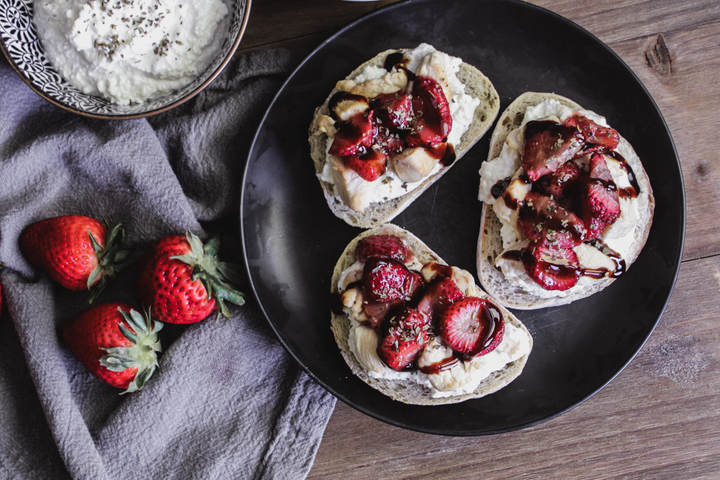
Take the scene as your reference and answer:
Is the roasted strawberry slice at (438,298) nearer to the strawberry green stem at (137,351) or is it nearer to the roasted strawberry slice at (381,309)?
the roasted strawberry slice at (381,309)

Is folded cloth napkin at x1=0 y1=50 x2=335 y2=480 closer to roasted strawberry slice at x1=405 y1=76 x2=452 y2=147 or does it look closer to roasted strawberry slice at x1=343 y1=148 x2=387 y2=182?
roasted strawberry slice at x1=343 y1=148 x2=387 y2=182

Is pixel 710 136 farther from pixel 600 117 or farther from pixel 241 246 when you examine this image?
pixel 241 246

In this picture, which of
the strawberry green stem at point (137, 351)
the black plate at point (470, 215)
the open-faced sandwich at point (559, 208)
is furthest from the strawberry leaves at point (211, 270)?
the open-faced sandwich at point (559, 208)

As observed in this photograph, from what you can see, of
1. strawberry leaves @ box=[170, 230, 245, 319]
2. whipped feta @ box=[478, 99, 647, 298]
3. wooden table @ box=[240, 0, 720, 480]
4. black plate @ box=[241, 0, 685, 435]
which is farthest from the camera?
wooden table @ box=[240, 0, 720, 480]

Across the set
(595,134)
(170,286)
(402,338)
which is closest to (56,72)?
(170,286)

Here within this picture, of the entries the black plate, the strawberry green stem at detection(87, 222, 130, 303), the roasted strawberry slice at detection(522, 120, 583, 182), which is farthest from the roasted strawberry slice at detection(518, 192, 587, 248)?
the strawberry green stem at detection(87, 222, 130, 303)

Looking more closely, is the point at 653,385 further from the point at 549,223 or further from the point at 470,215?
the point at 470,215

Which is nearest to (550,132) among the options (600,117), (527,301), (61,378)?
(600,117)
